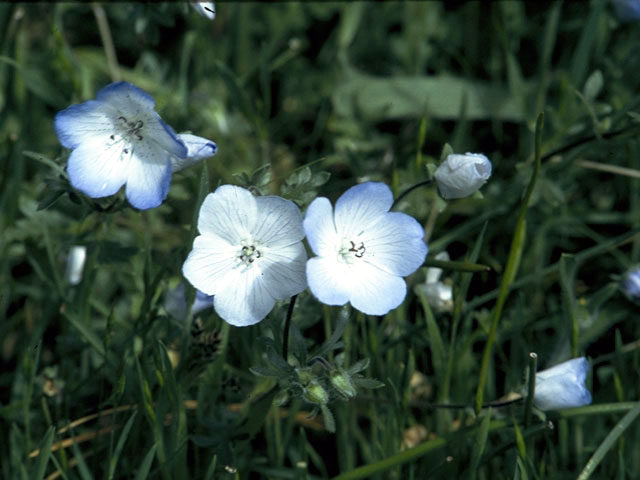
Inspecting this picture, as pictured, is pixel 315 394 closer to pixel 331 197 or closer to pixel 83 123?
pixel 83 123

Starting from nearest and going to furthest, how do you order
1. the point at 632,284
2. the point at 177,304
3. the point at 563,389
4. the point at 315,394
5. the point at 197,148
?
1. the point at 315,394
2. the point at 197,148
3. the point at 563,389
4. the point at 177,304
5. the point at 632,284

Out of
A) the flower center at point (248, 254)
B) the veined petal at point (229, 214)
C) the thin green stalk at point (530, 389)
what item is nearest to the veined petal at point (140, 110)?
the veined petal at point (229, 214)

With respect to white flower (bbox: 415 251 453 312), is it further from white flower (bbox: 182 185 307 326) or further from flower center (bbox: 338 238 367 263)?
white flower (bbox: 182 185 307 326)

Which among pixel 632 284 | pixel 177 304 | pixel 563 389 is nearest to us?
pixel 563 389

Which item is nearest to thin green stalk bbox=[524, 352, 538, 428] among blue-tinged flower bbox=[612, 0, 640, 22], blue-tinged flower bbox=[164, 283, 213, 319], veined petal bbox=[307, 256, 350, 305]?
veined petal bbox=[307, 256, 350, 305]

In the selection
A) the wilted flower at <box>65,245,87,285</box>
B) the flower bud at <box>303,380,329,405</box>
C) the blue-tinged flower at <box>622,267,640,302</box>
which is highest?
the flower bud at <box>303,380,329,405</box>

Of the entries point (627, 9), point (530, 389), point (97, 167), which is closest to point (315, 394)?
point (530, 389)
